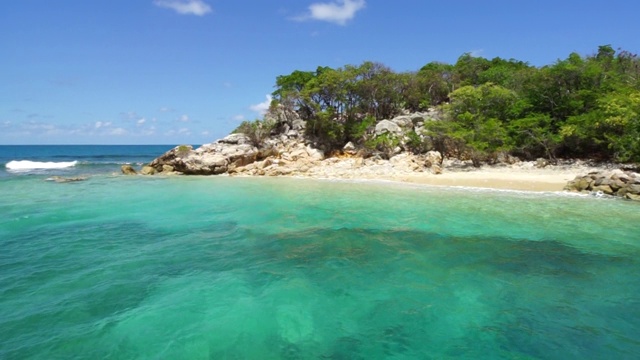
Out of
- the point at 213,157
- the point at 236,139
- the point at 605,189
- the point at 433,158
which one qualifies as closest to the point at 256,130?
the point at 236,139

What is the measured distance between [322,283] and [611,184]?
18054mm

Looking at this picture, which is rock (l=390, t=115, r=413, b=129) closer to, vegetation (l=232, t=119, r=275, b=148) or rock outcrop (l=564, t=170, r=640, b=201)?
vegetation (l=232, t=119, r=275, b=148)

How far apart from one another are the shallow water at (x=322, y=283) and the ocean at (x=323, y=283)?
4 centimetres

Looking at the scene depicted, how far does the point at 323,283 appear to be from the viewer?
8.17 metres

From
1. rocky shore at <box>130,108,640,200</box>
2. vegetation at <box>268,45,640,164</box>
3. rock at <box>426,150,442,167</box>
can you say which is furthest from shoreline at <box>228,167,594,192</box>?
vegetation at <box>268,45,640,164</box>

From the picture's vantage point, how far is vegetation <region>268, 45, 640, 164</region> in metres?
25.8

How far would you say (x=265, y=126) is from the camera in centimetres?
3775

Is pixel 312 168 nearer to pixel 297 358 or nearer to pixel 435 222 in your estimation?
pixel 435 222

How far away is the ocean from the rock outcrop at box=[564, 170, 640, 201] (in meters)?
2.88

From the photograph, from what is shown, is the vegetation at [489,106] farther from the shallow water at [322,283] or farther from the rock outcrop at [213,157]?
the shallow water at [322,283]

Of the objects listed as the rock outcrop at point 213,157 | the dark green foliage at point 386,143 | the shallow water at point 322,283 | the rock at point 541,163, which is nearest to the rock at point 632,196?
the shallow water at point 322,283

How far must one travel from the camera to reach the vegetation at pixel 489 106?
84.5 feet

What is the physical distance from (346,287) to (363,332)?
5.94 ft

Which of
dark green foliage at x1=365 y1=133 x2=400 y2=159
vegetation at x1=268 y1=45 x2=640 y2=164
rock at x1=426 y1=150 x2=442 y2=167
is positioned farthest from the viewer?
dark green foliage at x1=365 y1=133 x2=400 y2=159
